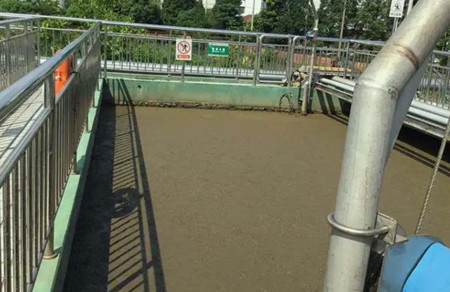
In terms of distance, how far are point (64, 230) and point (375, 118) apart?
2784mm

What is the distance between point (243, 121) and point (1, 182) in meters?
7.57

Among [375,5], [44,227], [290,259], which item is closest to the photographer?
[44,227]

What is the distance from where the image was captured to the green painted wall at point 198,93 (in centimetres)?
1009

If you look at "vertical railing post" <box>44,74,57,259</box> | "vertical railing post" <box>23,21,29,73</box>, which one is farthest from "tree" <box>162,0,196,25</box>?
"vertical railing post" <box>44,74,57,259</box>

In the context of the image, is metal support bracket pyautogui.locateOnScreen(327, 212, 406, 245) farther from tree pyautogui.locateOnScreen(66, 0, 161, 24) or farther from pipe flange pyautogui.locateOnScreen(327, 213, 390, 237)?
tree pyautogui.locateOnScreen(66, 0, 161, 24)

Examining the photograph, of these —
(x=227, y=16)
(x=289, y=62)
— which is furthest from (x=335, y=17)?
(x=289, y=62)

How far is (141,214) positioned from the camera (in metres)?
4.84

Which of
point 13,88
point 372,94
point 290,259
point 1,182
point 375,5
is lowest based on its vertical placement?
point 290,259

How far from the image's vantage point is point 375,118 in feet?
4.99

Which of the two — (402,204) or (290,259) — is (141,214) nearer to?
(290,259)

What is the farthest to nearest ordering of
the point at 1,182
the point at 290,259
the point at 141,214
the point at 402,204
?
the point at 402,204
the point at 141,214
the point at 290,259
the point at 1,182

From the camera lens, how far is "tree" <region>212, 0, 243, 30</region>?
271 ft

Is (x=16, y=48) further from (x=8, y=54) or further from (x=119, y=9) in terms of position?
(x=119, y=9)

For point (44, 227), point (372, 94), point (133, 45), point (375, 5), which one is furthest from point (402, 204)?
point (375, 5)
